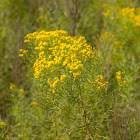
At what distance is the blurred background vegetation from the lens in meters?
2.51

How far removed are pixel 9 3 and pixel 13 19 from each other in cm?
36

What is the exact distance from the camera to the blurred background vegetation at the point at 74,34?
2514 millimetres

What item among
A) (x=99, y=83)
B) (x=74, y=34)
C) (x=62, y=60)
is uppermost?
(x=74, y=34)

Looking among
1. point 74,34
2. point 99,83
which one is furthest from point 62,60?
point 74,34

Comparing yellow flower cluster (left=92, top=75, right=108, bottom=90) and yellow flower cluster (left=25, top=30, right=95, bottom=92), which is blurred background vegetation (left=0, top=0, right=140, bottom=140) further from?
yellow flower cluster (left=25, top=30, right=95, bottom=92)

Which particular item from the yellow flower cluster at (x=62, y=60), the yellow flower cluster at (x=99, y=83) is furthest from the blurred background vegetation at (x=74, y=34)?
the yellow flower cluster at (x=62, y=60)

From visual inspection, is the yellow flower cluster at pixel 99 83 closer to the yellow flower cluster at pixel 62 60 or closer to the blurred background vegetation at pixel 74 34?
A: the yellow flower cluster at pixel 62 60

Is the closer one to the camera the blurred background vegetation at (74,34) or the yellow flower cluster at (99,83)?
the yellow flower cluster at (99,83)

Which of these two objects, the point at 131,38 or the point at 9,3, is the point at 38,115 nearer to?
the point at 131,38

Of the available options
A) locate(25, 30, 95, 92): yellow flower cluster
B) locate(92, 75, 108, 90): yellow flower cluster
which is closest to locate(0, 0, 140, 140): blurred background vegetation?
locate(92, 75, 108, 90): yellow flower cluster

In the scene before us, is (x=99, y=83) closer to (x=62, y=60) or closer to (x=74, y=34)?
(x=62, y=60)

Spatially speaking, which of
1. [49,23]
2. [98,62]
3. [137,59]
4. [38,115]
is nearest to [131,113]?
[98,62]

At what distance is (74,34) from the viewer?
271 centimetres

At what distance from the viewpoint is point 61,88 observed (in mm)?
1562
